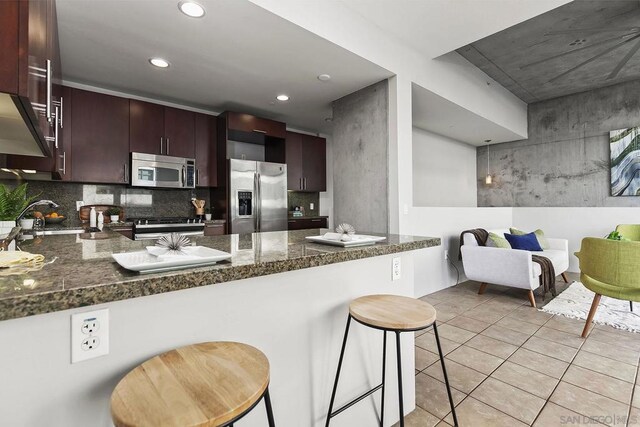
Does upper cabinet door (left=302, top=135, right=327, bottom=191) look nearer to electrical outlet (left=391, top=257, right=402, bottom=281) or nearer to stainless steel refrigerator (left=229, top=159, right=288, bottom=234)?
stainless steel refrigerator (left=229, top=159, right=288, bottom=234)

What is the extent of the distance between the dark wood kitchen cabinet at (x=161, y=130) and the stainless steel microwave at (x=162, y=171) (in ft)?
0.36

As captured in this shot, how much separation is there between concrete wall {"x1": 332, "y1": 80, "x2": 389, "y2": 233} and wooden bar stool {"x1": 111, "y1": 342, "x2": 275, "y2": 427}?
2.58 metres

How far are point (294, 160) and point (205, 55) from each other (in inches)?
95.5

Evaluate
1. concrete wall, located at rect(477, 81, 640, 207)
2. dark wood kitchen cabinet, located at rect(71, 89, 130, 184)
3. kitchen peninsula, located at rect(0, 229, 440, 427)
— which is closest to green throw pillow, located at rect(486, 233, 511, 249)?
concrete wall, located at rect(477, 81, 640, 207)

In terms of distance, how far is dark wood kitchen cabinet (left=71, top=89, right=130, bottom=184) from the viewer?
127 inches

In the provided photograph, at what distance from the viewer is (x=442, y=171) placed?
5.80 meters

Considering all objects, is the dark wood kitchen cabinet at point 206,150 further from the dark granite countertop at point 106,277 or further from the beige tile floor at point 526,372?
the beige tile floor at point 526,372

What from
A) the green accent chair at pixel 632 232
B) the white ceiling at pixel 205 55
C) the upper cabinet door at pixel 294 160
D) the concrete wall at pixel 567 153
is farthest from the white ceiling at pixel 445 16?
the concrete wall at pixel 567 153

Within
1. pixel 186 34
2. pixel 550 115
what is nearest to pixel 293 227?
pixel 186 34

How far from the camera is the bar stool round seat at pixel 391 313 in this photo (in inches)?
46.3

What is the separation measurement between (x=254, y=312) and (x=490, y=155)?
22.5ft

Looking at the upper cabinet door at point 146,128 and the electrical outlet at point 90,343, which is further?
the upper cabinet door at point 146,128

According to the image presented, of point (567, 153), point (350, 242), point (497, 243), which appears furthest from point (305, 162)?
point (567, 153)

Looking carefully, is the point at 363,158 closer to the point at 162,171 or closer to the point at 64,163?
the point at 162,171
